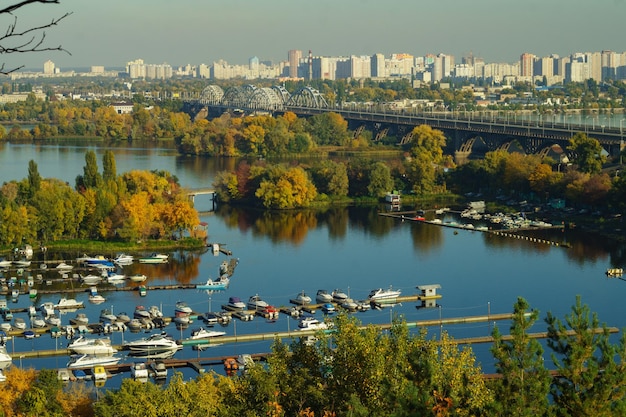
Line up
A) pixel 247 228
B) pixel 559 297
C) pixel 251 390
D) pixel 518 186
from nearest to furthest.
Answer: pixel 251 390, pixel 559 297, pixel 247 228, pixel 518 186

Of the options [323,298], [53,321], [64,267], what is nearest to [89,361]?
[53,321]

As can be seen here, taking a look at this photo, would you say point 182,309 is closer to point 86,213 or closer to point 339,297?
point 339,297

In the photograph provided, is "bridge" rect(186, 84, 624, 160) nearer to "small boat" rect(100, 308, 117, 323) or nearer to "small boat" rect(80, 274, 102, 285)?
"small boat" rect(80, 274, 102, 285)

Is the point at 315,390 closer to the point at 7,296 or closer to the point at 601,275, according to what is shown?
the point at 7,296

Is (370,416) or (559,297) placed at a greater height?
(370,416)

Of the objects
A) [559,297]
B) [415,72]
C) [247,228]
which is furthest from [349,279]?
[415,72]

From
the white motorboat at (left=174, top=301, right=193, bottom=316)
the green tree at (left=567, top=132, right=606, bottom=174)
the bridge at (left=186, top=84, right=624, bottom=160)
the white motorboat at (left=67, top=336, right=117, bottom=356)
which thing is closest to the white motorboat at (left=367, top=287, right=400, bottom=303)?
the white motorboat at (left=174, top=301, right=193, bottom=316)
